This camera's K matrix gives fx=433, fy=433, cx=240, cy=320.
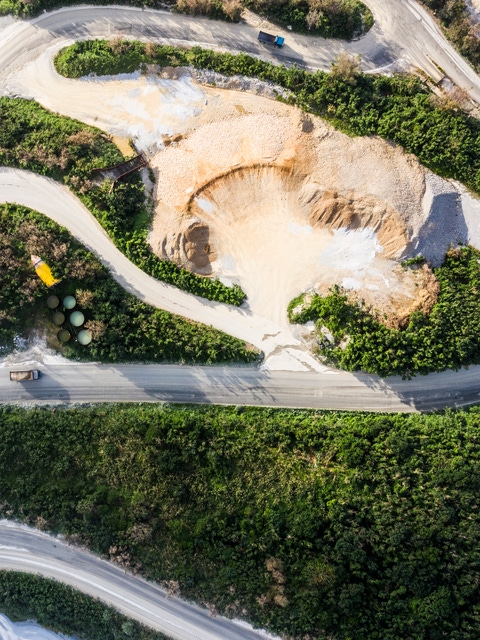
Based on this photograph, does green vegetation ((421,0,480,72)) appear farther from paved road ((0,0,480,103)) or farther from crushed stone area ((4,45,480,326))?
crushed stone area ((4,45,480,326))

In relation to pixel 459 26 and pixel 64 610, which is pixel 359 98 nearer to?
pixel 459 26

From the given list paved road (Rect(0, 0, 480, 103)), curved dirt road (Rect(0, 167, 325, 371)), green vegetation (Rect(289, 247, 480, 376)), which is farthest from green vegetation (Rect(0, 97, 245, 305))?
green vegetation (Rect(289, 247, 480, 376))

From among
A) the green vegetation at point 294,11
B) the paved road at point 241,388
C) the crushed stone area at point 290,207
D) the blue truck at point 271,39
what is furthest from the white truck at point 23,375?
the blue truck at point 271,39

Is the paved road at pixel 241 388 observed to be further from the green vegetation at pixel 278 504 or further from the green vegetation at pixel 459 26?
the green vegetation at pixel 459 26

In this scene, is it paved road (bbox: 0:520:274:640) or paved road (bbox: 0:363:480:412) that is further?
paved road (bbox: 0:363:480:412)

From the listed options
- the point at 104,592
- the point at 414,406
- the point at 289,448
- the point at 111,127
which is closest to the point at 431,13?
the point at 111,127

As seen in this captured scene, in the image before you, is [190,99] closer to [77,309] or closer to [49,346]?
[77,309]
